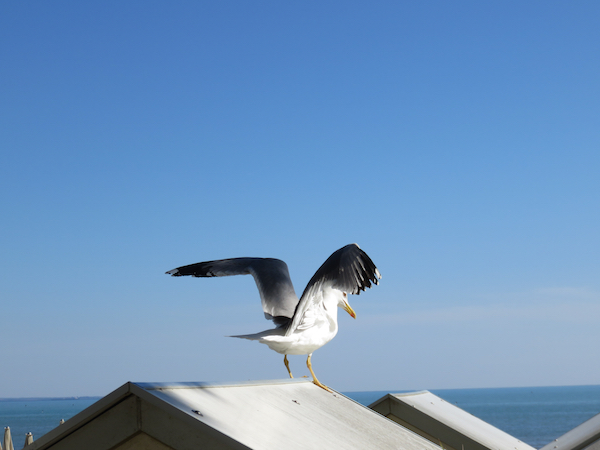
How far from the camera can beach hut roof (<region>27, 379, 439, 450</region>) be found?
8.15 ft

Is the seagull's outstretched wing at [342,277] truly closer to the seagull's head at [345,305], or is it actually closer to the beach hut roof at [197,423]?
the seagull's head at [345,305]

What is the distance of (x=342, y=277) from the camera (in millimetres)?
5480

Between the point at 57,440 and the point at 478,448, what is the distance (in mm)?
4061

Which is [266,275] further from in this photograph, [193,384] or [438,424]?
[193,384]

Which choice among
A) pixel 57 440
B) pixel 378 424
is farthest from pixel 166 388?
pixel 378 424

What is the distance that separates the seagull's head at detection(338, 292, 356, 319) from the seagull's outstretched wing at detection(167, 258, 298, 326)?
54cm

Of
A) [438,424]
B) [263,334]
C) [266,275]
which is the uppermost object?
[266,275]

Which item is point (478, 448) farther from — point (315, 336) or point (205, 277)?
point (205, 277)

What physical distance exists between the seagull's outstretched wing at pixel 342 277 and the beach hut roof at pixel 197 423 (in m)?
1.79

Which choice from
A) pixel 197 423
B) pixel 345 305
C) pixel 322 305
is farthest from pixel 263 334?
pixel 197 423

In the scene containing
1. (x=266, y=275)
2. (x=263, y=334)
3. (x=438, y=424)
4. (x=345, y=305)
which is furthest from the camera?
(x=266, y=275)

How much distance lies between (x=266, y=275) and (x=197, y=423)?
14.9 feet

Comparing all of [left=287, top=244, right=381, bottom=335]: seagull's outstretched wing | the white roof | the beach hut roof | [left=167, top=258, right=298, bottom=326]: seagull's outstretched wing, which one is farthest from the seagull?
the beach hut roof

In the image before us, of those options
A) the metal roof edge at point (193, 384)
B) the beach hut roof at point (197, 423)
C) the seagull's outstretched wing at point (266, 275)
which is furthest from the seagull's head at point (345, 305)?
the beach hut roof at point (197, 423)
